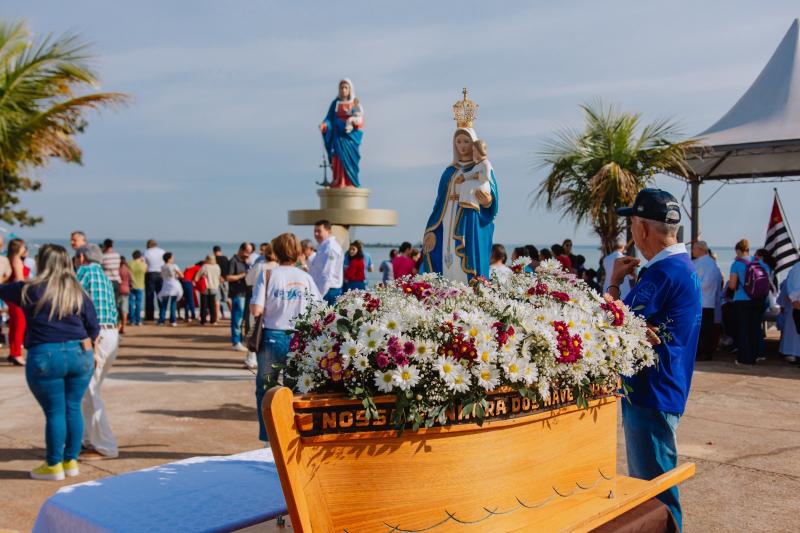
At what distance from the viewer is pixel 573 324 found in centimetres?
267

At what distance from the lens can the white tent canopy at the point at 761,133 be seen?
39.8 feet

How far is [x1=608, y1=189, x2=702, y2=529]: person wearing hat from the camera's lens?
3.35m

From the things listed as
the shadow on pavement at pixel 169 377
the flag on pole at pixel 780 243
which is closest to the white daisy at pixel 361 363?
the shadow on pavement at pixel 169 377

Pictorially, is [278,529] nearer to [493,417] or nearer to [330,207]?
[493,417]

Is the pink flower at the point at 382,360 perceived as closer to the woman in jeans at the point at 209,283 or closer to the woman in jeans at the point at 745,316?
the woman in jeans at the point at 745,316

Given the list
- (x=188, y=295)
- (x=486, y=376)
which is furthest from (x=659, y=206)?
(x=188, y=295)

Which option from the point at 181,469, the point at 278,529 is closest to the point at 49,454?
the point at 181,469

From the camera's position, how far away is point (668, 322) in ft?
10.9

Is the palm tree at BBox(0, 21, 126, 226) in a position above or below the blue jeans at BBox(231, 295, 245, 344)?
above

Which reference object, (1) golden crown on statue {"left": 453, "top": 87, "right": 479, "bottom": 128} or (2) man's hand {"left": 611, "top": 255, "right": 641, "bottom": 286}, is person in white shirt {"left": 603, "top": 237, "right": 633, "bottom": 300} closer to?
(1) golden crown on statue {"left": 453, "top": 87, "right": 479, "bottom": 128}

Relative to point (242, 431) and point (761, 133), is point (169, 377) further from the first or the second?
point (761, 133)

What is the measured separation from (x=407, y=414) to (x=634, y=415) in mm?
1654

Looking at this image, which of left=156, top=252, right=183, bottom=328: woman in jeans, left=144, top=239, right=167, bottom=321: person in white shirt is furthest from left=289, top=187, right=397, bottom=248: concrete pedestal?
left=144, top=239, right=167, bottom=321: person in white shirt

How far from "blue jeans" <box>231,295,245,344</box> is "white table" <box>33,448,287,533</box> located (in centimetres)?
974
